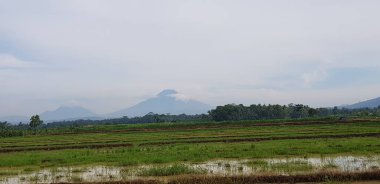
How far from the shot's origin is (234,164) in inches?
768

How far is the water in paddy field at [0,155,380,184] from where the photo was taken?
16906 millimetres

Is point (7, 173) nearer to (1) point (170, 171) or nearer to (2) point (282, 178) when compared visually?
(1) point (170, 171)

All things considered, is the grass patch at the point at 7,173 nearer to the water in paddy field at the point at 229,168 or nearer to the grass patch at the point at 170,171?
the water in paddy field at the point at 229,168

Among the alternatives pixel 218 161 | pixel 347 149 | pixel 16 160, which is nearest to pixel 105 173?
pixel 218 161

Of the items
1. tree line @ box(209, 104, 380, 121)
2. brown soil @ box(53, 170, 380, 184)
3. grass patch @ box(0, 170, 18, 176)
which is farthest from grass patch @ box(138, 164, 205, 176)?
tree line @ box(209, 104, 380, 121)

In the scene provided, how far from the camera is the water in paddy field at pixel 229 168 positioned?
16906 mm

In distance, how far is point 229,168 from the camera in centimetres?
1836

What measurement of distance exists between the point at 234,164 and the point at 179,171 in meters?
3.42

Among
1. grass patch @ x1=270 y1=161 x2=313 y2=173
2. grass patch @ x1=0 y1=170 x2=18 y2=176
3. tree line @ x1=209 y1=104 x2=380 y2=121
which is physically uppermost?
tree line @ x1=209 y1=104 x2=380 y2=121

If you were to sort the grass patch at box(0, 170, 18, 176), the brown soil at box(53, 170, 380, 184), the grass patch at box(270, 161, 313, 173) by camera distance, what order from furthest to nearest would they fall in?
the grass patch at box(0, 170, 18, 176) → the grass patch at box(270, 161, 313, 173) → the brown soil at box(53, 170, 380, 184)

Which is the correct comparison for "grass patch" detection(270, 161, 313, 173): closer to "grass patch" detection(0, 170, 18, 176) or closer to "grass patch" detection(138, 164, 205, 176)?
"grass patch" detection(138, 164, 205, 176)

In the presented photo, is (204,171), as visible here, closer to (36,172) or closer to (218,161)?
(218,161)

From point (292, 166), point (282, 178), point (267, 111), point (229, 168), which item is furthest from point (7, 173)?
point (267, 111)

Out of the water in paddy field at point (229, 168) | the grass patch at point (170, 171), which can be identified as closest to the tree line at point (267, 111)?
the water in paddy field at point (229, 168)
